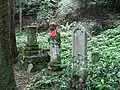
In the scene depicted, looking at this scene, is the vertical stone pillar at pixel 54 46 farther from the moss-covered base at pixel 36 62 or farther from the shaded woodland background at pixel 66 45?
the moss-covered base at pixel 36 62

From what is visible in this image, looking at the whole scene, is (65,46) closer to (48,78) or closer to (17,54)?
(17,54)

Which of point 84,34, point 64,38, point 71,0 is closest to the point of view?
point 84,34

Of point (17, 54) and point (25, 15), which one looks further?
point (25, 15)

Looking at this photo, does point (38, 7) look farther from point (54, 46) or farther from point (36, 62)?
point (54, 46)

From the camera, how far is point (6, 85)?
214 inches

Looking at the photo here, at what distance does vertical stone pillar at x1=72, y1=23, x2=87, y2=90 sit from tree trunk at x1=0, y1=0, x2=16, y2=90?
1.64m

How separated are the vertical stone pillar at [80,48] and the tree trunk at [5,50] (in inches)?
64.7

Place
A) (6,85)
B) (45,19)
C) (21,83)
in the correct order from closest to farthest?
(6,85) < (21,83) < (45,19)

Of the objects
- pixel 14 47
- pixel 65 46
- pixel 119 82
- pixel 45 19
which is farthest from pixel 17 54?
pixel 45 19

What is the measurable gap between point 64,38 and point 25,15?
30.3 ft

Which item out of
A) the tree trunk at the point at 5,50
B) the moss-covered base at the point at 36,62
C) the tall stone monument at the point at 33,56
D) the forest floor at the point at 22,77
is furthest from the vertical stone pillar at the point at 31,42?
the tree trunk at the point at 5,50

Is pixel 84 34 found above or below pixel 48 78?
above

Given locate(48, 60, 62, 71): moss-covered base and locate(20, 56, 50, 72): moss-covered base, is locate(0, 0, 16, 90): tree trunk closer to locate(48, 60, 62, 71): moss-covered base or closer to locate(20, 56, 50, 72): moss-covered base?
locate(48, 60, 62, 71): moss-covered base

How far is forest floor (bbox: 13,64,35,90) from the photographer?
7.62m
